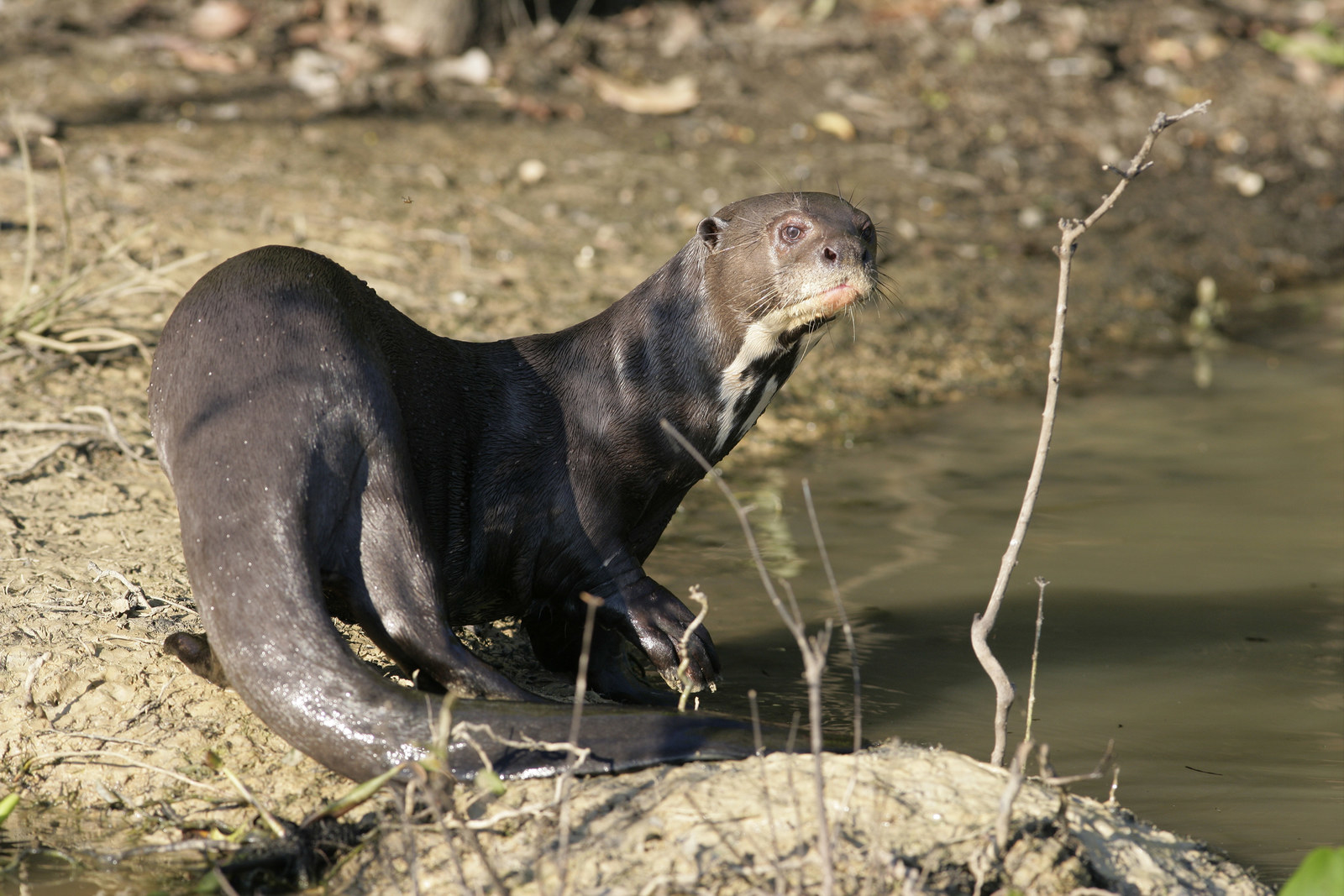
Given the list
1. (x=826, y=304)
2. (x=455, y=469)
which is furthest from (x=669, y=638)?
(x=826, y=304)

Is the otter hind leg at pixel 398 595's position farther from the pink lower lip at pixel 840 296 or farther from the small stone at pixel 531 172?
the small stone at pixel 531 172

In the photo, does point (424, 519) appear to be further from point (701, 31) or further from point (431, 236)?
point (701, 31)

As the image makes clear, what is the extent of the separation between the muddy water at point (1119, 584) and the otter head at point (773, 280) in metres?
0.66

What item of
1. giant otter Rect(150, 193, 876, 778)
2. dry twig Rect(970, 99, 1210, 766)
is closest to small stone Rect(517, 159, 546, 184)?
giant otter Rect(150, 193, 876, 778)

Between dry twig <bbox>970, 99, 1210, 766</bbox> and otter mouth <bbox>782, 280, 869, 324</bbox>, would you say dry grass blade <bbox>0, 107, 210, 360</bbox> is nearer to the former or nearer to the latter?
otter mouth <bbox>782, 280, 869, 324</bbox>

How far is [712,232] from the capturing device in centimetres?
Answer: 314

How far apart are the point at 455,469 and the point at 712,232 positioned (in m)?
0.79

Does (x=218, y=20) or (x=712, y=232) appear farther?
(x=218, y=20)

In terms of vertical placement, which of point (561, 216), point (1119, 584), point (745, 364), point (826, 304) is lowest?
point (1119, 584)

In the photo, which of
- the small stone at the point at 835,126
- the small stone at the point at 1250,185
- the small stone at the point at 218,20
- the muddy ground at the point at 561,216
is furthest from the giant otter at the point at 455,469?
the small stone at the point at 1250,185

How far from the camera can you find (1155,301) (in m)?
6.48

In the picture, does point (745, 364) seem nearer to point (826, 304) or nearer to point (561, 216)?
point (826, 304)

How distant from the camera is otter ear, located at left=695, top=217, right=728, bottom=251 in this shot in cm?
313

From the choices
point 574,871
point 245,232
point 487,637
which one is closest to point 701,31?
point 245,232
